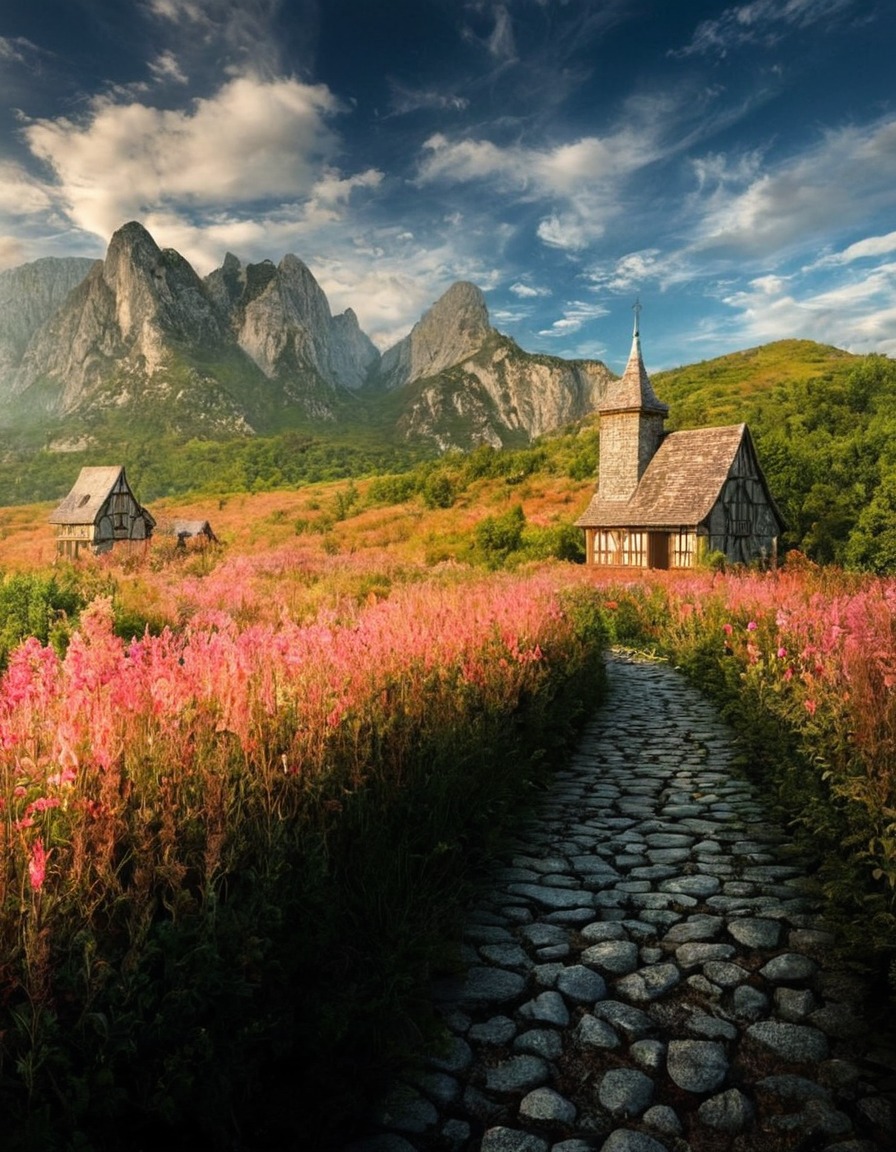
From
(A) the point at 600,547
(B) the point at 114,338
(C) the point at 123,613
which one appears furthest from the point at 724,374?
(B) the point at 114,338

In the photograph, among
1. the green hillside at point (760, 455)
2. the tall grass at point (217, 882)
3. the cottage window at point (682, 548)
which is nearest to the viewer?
the tall grass at point (217, 882)

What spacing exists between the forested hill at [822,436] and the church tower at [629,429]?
1187 centimetres

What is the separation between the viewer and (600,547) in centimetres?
3434

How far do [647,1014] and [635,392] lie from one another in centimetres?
3408

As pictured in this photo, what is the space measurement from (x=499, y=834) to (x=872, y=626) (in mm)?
3563

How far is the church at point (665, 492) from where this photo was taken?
3169 centimetres

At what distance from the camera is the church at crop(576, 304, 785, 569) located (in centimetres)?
3169

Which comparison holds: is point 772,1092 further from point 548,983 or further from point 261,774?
point 261,774

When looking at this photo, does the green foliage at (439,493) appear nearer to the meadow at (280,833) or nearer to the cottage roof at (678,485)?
the cottage roof at (678,485)

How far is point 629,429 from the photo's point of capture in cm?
3416

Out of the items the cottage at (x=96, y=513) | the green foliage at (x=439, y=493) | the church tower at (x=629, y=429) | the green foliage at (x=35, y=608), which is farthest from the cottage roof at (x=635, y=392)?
the cottage at (x=96, y=513)

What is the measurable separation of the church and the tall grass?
28.6 m

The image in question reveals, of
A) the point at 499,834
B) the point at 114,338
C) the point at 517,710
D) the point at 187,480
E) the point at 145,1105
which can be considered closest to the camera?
the point at 145,1105

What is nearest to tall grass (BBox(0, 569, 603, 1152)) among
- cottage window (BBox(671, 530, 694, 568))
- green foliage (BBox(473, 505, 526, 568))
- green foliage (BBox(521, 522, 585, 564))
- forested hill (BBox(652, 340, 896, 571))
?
green foliage (BBox(473, 505, 526, 568))
